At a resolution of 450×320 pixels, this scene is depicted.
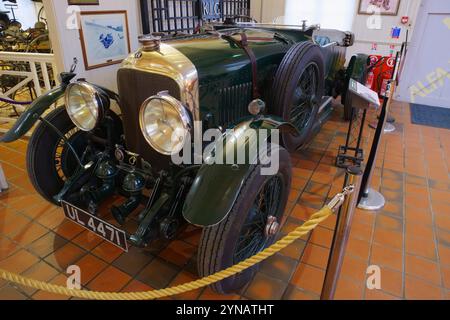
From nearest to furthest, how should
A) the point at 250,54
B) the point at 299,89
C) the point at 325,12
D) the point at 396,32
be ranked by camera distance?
the point at 250,54 → the point at 299,89 → the point at 396,32 → the point at 325,12

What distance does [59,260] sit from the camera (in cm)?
200

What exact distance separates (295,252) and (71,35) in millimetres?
2699

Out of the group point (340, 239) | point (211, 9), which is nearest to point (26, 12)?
point (211, 9)

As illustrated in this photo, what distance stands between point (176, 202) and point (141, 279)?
54 cm

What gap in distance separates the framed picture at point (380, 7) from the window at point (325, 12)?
5.7 inches

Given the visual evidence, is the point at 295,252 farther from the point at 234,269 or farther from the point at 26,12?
the point at 26,12

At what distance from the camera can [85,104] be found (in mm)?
1979

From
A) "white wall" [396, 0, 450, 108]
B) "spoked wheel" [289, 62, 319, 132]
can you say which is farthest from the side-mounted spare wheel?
"white wall" [396, 0, 450, 108]

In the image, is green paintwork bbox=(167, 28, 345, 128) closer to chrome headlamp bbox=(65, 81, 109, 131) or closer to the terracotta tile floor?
chrome headlamp bbox=(65, 81, 109, 131)

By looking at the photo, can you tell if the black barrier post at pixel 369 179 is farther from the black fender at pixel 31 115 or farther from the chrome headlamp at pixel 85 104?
the black fender at pixel 31 115

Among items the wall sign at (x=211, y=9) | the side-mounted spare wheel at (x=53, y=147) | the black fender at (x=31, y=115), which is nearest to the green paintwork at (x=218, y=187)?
the side-mounted spare wheel at (x=53, y=147)
